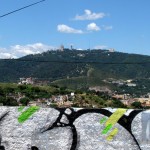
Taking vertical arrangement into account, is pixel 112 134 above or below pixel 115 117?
below

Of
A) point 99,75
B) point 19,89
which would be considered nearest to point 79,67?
point 99,75

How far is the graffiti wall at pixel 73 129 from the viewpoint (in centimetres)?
841

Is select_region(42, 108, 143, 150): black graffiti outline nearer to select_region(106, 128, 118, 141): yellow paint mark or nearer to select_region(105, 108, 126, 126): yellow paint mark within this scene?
select_region(105, 108, 126, 126): yellow paint mark

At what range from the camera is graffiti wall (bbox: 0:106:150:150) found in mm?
8414

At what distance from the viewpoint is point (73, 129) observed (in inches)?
343

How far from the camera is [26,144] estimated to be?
8.75m

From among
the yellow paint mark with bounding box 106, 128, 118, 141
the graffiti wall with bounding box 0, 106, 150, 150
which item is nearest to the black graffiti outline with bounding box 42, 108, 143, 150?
the graffiti wall with bounding box 0, 106, 150, 150

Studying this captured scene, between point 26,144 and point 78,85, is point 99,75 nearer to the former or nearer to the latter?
point 78,85

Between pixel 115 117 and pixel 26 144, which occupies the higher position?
pixel 115 117

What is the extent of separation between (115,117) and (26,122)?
1791 mm

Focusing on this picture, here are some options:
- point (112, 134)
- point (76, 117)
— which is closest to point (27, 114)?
point (76, 117)

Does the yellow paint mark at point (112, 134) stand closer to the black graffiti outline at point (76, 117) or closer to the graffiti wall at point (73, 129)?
the graffiti wall at point (73, 129)

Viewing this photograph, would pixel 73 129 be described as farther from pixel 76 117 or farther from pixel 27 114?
pixel 27 114

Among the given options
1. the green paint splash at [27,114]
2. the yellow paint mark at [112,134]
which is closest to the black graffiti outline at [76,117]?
the yellow paint mark at [112,134]
